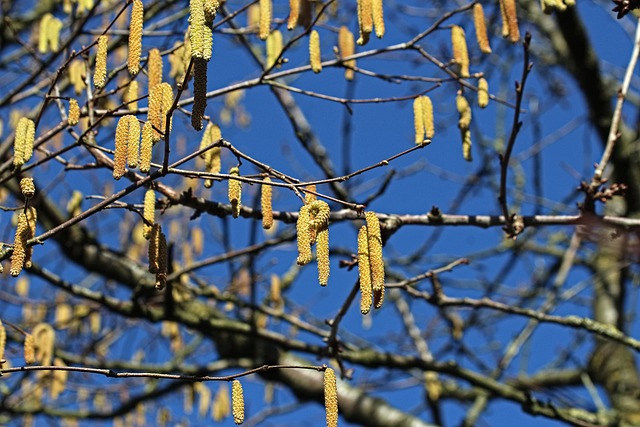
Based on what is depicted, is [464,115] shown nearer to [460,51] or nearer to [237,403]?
[460,51]

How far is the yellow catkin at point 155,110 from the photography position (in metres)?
1.91

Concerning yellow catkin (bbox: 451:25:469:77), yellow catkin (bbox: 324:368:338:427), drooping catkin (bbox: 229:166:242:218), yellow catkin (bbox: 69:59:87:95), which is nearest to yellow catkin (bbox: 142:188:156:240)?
drooping catkin (bbox: 229:166:242:218)

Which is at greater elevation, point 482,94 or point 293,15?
point 293,15

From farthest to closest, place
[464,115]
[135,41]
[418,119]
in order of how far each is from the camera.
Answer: [464,115]
[418,119]
[135,41]

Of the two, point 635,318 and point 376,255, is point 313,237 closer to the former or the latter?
point 376,255

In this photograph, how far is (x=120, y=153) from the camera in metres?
1.87

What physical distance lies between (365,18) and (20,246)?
1.14m

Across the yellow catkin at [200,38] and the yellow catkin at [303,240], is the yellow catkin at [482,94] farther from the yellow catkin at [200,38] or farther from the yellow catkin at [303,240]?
the yellow catkin at [200,38]

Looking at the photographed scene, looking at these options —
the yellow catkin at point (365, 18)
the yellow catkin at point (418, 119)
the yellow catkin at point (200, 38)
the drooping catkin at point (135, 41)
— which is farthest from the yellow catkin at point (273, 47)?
the yellow catkin at point (200, 38)

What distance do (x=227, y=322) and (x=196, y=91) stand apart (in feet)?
7.39

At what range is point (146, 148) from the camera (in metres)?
1.82

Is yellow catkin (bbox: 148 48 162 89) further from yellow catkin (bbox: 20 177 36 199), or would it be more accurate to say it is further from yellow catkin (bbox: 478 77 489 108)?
yellow catkin (bbox: 478 77 489 108)

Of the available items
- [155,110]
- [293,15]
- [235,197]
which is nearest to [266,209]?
[235,197]

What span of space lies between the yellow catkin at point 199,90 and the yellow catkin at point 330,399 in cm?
60
